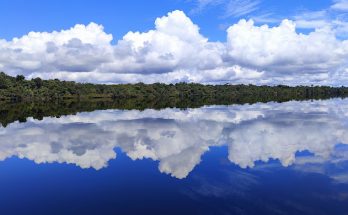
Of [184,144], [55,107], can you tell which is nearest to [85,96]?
[55,107]

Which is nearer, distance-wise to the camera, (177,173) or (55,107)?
(177,173)

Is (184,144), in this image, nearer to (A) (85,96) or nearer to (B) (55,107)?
(B) (55,107)

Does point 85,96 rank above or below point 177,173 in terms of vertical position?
above

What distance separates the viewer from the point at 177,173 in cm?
2138

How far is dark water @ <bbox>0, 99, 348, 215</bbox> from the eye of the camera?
15.6 meters

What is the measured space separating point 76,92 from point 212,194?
144m

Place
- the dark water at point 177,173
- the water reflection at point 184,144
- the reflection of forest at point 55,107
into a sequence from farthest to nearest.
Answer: the reflection of forest at point 55,107
the water reflection at point 184,144
the dark water at point 177,173

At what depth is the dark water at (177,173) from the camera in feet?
51.0

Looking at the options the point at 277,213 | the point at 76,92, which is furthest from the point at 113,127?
the point at 76,92

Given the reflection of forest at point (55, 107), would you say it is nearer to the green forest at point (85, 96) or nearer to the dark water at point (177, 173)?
the green forest at point (85, 96)

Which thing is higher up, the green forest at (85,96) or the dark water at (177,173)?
the green forest at (85,96)

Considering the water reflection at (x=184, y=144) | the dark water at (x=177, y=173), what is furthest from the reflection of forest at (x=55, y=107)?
the dark water at (x=177, y=173)

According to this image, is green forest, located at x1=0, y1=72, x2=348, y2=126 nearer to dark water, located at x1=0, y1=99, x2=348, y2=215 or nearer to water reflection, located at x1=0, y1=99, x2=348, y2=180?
water reflection, located at x1=0, y1=99, x2=348, y2=180

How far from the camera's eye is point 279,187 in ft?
59.0
